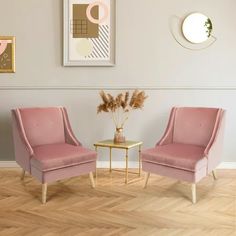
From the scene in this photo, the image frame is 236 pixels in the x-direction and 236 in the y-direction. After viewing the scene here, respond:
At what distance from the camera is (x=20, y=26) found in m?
4.04

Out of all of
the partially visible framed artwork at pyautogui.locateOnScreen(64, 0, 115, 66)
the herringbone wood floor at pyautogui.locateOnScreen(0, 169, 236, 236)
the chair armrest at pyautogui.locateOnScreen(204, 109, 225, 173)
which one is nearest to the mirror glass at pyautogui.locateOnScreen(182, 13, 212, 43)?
the partially visible framed artwork at pyautogui.locateOnScreen(64, 0, 115, 66)

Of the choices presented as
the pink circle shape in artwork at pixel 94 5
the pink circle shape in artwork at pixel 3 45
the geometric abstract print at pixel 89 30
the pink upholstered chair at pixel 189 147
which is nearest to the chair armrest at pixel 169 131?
the pink upholstered chair at pixel 189 147

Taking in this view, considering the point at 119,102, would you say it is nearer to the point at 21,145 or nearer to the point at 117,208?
the point at 21,145

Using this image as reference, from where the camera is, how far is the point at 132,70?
4090 millimetres

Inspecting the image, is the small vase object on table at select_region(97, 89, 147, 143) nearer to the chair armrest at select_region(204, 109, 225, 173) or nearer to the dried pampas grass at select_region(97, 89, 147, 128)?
the dried pampas grass at select_region(97, 89, 147, 128)

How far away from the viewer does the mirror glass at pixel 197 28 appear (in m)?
3.98

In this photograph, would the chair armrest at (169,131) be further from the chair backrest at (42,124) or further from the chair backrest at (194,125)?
the chair backrest at (42,124)

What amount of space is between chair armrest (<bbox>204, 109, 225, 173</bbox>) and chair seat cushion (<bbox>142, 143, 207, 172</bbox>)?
8 centimetres

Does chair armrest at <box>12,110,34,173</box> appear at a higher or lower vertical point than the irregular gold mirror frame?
lower

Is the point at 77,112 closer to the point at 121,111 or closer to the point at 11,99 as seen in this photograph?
the point at 121,111

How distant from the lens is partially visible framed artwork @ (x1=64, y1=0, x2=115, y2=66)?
3.98 m

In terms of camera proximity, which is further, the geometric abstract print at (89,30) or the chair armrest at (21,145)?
the geometric abstract print at (89,30)

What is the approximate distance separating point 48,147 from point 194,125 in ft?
4.89

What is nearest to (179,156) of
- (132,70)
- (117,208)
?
(117,208)
